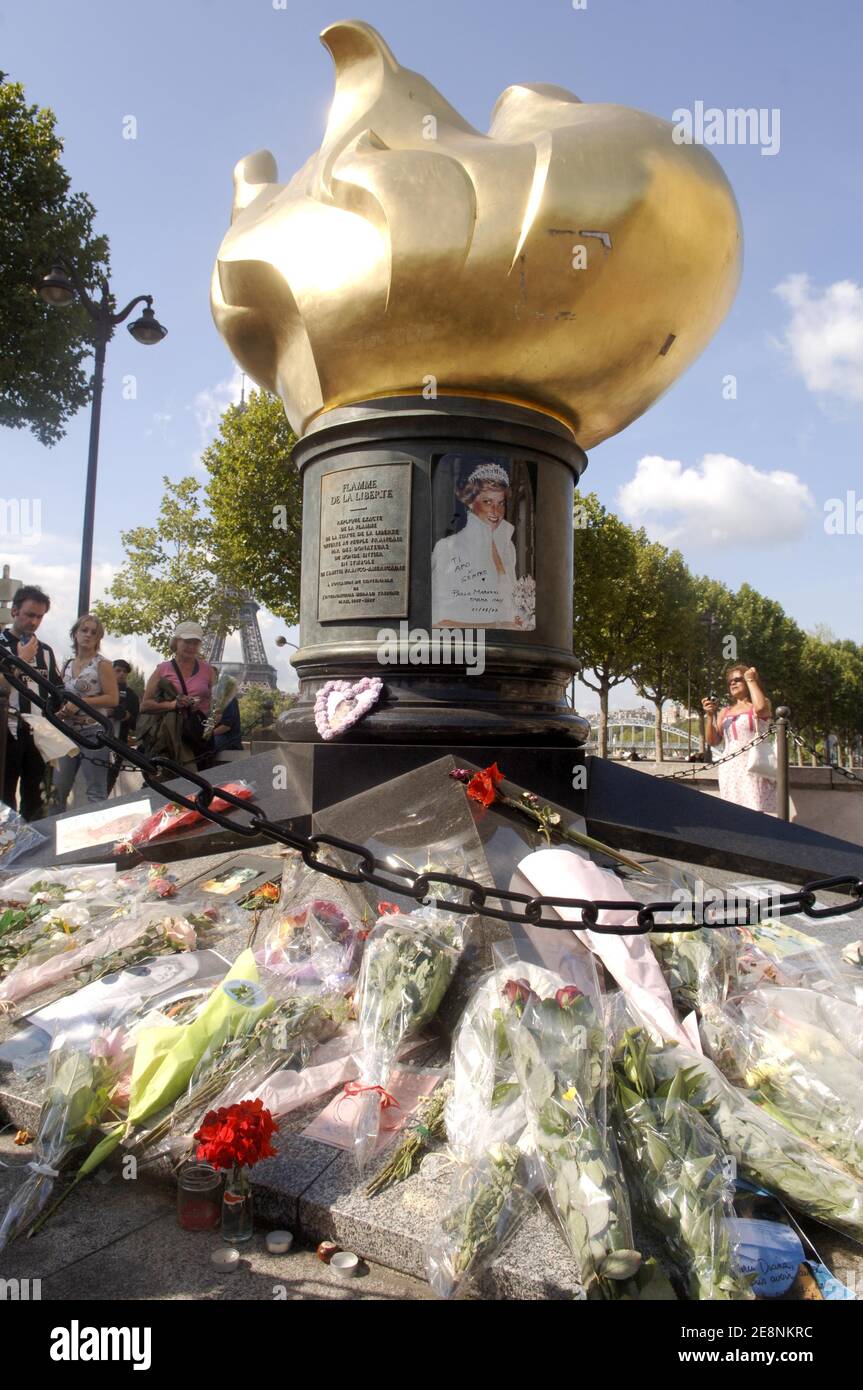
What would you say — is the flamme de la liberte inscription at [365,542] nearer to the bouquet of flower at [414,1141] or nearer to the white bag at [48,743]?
the bouquet of flower at [414,1141]

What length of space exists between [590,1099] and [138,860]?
9.56 feet

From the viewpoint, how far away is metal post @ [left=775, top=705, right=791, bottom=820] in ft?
26.7

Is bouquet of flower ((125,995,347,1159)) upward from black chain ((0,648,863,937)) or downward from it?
downward

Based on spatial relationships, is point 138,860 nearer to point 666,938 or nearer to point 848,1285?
point 666,938

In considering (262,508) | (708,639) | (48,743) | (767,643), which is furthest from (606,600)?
(767,643)

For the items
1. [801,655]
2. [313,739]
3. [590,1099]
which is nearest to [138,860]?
[313,739]

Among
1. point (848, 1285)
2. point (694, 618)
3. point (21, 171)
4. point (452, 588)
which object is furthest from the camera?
point (694, 618)

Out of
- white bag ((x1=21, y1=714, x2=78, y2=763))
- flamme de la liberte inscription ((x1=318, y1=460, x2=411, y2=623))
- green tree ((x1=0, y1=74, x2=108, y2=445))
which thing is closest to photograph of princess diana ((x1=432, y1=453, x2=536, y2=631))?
flamme de la liberte inscription ((x1=318, y1=460, x2=411, y2=623))

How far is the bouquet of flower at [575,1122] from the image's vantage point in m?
1.95

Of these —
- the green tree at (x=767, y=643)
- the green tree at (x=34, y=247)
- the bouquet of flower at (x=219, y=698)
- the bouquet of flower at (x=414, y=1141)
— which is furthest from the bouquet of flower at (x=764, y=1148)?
the green tree at (x=767, y=643)

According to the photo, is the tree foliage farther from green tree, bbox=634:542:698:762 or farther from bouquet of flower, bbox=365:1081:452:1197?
bouquet of flower, bbox=365:1081:452:1197

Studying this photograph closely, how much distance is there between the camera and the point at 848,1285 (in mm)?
2059

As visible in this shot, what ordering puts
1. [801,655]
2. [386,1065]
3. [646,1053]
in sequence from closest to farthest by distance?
[646,1053] → [386,1065] → [801,655]

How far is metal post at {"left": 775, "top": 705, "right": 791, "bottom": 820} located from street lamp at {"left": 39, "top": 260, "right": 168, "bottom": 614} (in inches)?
344
